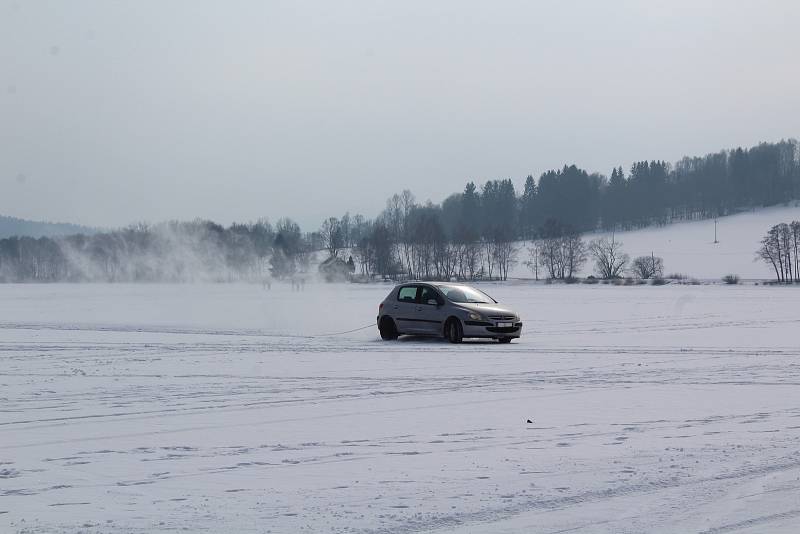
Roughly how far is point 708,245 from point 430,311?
457 ft

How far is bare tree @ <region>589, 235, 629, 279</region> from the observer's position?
13725 cm

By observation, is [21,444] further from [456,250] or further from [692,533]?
[456,250]

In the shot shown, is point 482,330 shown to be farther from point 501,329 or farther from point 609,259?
point 609,259

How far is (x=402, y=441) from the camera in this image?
32.5 feet

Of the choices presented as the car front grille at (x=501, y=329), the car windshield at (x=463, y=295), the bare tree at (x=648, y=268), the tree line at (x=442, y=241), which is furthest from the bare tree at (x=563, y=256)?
the car front grille at (x=501, y=329)

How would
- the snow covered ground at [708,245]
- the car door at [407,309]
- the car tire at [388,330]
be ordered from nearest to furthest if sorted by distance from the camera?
the car door at [407,309] < the car tire at [388,330] < the snow covered ground at [708,245]

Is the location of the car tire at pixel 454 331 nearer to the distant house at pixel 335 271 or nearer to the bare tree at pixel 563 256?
the distant house at pixel 335 271

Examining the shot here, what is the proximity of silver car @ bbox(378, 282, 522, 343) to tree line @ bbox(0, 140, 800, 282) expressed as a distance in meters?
84.9

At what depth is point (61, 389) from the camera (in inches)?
574

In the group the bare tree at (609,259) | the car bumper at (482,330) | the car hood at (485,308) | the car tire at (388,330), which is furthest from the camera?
the bare tree at (609,259)

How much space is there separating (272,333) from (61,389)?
14731mm

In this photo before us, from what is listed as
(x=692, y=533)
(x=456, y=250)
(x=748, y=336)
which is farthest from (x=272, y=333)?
(x=456, y=250)

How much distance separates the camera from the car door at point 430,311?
24.8 metres

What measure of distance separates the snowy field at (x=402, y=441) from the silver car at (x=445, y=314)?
9.29 ft
